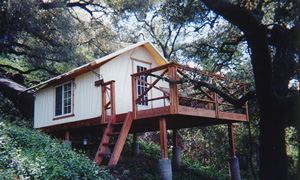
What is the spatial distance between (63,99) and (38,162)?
5739 mm

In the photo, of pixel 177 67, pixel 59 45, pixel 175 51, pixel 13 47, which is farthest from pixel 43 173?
pixel 175 51

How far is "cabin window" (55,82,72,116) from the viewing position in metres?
12.8

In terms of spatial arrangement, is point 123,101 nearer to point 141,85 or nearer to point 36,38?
point 141,85

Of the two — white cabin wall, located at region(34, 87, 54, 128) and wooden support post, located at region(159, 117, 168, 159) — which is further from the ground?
white cabin wall, located at region(34, 87, 54, 128)

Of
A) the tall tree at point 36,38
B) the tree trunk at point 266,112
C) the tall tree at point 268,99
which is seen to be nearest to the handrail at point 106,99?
the tall tree at point 268,99

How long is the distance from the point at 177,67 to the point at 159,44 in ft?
52.1

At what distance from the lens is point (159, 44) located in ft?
81.0

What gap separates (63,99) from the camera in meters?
13.0

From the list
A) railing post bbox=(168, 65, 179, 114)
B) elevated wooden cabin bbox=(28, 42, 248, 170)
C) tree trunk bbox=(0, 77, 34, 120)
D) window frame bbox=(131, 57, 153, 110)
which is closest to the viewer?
railing post bbox=(168, 65, 179, 114)

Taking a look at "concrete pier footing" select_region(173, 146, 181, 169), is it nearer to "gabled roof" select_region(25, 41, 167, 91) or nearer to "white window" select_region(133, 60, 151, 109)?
"white window" select_region(133, 60, 151, 109)

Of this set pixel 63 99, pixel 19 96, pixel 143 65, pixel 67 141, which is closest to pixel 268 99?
pixel 143 65

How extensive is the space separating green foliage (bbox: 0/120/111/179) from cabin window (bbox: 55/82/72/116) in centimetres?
282

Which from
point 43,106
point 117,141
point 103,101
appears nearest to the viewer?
point 117,141

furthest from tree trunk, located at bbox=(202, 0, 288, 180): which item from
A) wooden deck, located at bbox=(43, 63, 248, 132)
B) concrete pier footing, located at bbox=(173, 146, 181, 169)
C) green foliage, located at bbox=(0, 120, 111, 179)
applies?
concrete pier footing, located at bbox=(173, 146, 181, 169)
